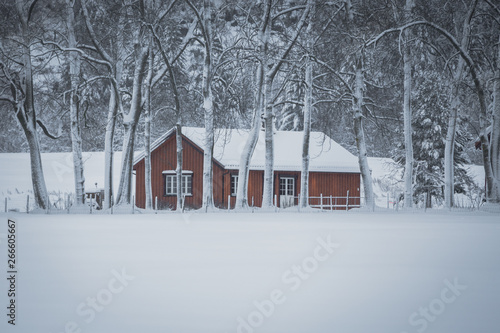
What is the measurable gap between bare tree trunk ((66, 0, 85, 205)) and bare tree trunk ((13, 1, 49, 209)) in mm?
1540

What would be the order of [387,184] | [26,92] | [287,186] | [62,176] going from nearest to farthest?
[26,92] < [287,186] < [387,184] < [62,176]

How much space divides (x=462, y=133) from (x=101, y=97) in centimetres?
2338

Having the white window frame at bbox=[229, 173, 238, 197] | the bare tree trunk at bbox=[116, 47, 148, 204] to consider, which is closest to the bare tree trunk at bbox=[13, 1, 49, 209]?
the bare tree trunk at bbox=[116, 47, 148, 204]

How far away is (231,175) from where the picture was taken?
30.9 metres

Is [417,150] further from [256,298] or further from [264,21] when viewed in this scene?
[256,298]

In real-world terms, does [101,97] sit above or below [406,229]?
above

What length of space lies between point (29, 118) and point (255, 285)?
18707 mm

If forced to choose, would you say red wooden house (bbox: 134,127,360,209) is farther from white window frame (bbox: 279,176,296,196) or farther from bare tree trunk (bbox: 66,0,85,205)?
bare tree trunk (bbox: 66,0,85,205)

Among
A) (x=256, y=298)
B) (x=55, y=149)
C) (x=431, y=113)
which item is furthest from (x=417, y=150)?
(x=55, y=149)

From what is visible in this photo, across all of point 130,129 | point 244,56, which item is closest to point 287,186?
point 244,56

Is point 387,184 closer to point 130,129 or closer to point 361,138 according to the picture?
point 361,138

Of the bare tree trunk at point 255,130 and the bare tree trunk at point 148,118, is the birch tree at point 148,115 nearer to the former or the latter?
the bare tree trunk at point 148,118

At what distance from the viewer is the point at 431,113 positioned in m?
31.5

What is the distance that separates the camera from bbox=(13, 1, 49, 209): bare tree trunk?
2122 centimetres
